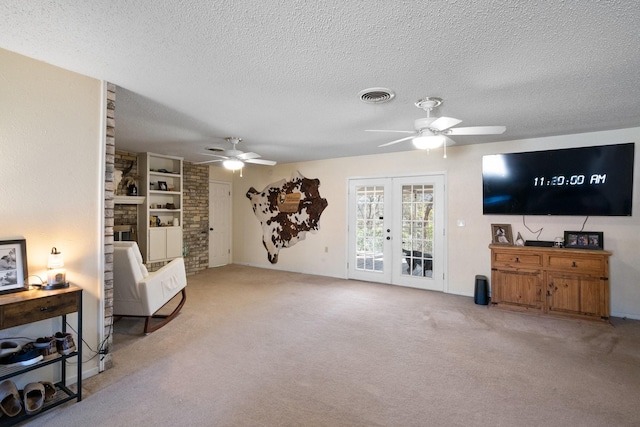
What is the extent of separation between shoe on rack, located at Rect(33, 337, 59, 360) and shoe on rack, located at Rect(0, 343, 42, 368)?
3cm

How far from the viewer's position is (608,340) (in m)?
3.10

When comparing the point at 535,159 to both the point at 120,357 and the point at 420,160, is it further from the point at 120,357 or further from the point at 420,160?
the point at 120,357

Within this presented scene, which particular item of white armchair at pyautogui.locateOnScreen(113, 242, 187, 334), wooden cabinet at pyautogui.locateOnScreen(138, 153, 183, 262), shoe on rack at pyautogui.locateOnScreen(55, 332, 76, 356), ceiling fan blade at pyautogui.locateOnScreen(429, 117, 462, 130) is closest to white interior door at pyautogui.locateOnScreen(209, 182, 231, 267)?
wooden cabinet at pyautogui.locateOnScreen(138, 153, 183, 262)

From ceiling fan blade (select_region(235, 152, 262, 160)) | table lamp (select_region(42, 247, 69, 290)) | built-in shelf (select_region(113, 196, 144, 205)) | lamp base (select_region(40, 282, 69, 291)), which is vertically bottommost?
lamp base (select_region(40, 282, 69, 291))

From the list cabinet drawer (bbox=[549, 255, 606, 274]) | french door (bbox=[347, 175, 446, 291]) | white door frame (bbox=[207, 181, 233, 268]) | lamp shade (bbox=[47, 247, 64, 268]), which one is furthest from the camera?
white door frame (bbox=[207, 181, 233, 268])

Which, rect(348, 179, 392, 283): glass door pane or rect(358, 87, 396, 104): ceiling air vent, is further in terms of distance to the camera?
rect(348, 179, 392, 283): glass door pane

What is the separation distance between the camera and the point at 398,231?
525 cm

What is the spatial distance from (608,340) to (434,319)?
1.70 meters

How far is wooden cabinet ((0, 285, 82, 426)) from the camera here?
70.0 inches

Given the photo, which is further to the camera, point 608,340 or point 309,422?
point 608,340

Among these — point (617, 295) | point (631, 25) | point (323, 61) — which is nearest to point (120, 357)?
point (323, 61)

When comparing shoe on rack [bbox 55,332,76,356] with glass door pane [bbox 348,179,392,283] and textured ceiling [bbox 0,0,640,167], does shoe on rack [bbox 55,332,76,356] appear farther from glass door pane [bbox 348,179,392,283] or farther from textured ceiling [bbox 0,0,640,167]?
glass door pane [bbox 348,179,392,283]

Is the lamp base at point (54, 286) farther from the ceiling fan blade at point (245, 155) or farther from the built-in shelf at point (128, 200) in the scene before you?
the built-in shelf at point (128, 200)

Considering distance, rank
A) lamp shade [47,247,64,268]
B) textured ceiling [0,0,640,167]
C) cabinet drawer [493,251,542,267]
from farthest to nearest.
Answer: cabinet drawer [493,251,542,267] → lamp shade [47,247,64,268] → textured ceiling [0,0,640,167]
